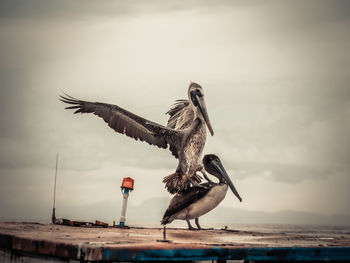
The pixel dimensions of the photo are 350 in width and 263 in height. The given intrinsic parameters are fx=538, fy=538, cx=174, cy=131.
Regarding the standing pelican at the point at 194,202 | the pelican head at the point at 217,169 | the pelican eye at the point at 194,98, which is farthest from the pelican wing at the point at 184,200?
the pelican eye at the point at 194,98

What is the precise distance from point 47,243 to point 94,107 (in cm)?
591

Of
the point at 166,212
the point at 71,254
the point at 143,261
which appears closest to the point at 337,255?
the point at 143,261

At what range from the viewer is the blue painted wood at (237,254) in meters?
5.13

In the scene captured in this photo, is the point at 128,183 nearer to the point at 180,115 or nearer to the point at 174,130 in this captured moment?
the point at 174,130

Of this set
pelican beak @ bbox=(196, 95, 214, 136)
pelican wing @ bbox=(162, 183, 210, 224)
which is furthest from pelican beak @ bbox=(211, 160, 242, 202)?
pelican beak @ bbox=(196, 95, 214, 136)

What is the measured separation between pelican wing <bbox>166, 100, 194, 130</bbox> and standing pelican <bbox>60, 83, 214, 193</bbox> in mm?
190

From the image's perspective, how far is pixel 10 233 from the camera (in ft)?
22.0

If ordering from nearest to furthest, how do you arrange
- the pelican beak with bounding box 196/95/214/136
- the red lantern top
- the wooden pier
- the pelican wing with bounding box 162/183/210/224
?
the wooden pier, the pelican wing with bounding box 162/183/210/224, the red lantern top, the pelican beak with bounding box 196/95/214/136

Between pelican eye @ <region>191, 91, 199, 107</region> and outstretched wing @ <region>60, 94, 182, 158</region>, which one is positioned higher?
pelican eye @ <region>191, 91, 199, 107</region>

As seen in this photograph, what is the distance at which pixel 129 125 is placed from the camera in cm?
1130

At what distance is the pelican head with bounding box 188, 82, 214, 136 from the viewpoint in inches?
444

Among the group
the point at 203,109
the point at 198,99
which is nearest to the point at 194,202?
the point at 203,109

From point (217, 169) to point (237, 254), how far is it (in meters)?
4.65

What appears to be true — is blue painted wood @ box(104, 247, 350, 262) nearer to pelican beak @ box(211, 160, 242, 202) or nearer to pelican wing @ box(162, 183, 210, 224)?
pelican wing @ box(162, 183, 210, 224)
